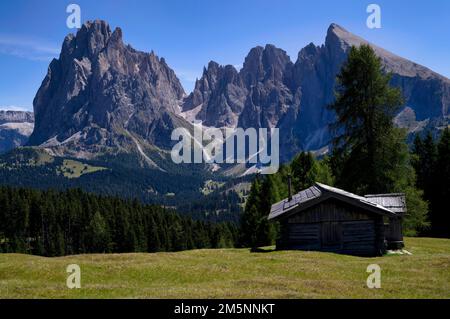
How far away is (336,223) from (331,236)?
1283 mm

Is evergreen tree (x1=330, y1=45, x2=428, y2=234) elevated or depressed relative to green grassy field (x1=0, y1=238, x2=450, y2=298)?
elevated

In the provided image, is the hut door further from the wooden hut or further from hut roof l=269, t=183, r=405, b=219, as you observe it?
hut roof l=269, t=183, r=405, b=219

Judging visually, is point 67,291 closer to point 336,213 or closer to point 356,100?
point 336,213

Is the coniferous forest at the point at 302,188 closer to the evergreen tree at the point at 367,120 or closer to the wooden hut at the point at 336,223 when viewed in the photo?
the evergreen tree at the point at 367,120

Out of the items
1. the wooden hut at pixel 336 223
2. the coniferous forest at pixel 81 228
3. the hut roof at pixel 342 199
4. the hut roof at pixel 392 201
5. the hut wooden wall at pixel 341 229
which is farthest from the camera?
the coniferous forest at pixel 81 228

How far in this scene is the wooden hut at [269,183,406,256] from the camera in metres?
40.8

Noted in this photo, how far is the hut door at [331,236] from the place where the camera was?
41438 millimetres

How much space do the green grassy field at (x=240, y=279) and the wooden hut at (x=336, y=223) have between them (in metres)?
5.69

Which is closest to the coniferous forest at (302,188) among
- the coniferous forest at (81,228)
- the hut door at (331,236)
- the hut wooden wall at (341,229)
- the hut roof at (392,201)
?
the coniferous forest at (81,228)

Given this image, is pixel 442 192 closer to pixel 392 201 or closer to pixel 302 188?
pixel 302 188

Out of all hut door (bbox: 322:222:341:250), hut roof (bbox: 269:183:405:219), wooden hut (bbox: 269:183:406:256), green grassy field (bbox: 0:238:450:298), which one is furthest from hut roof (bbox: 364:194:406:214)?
green grassy field (bbox: 0:238:450:298)

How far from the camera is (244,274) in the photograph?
2739 cm
